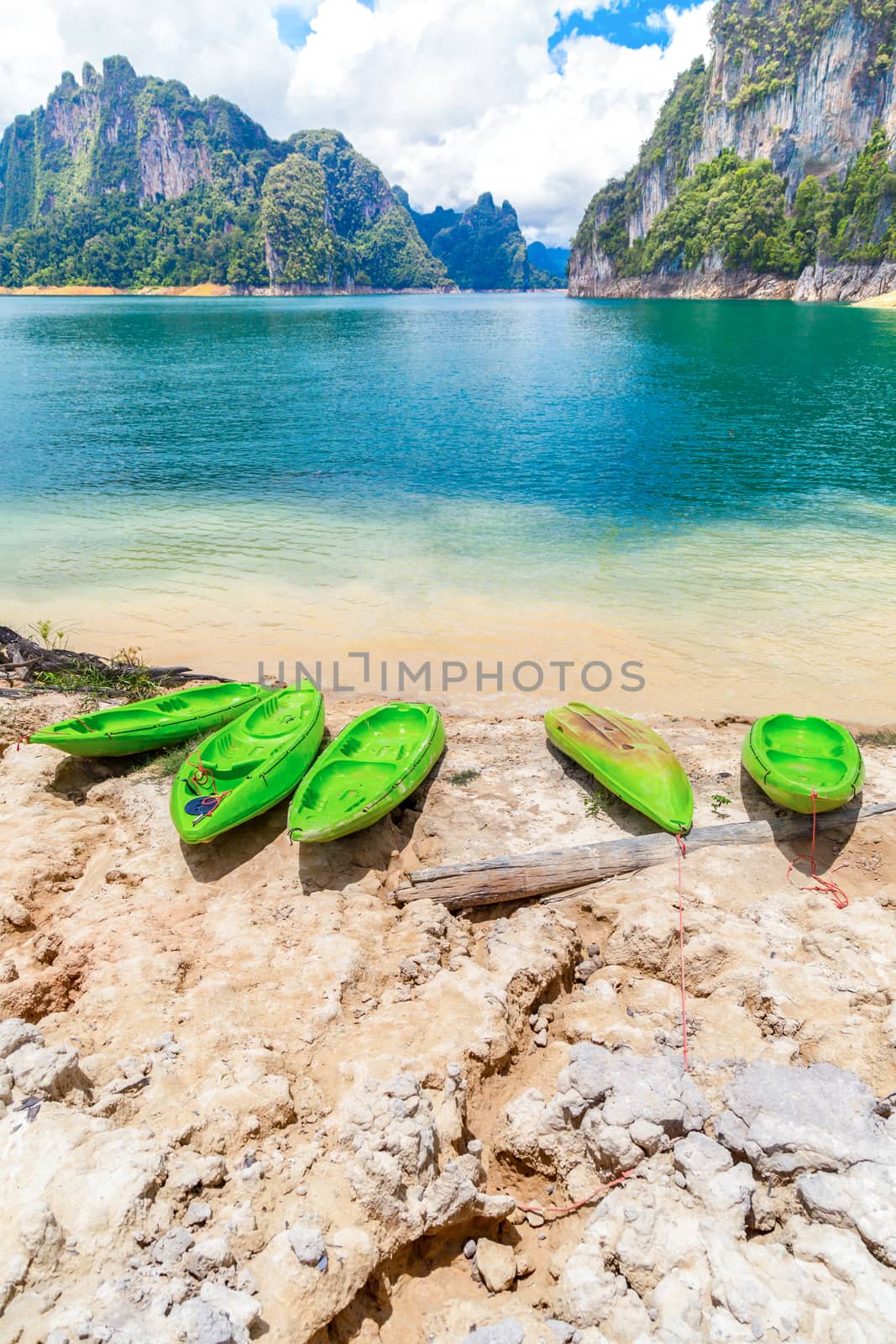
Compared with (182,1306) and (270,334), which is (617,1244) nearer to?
(182,1306)

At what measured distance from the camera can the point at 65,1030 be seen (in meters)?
4.74

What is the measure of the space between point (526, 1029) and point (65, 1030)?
10.6 ft

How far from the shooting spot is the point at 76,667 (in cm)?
1109

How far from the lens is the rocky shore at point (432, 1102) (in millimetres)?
3127

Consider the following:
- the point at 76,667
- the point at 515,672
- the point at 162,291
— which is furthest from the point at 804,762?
the point at 162,291

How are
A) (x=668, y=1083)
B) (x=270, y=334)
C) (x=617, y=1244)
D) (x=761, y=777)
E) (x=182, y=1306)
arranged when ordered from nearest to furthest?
(x=182, y=1306) → (x=617, y=1244) → (x=668, y=1083) → (x=761, y=777) → (x=270, y=334)

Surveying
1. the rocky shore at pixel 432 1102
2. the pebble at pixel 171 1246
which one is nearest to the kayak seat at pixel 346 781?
the rocky shore at pixel 432 1102

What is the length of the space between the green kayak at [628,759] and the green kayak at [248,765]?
325 cm

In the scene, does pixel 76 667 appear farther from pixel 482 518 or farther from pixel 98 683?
pixel 482 518

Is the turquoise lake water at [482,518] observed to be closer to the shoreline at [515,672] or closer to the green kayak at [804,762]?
the shoreline at [515,672]

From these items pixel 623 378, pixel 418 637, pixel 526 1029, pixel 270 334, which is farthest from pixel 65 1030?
pixel 270 334

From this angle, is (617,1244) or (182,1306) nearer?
(182,1306)

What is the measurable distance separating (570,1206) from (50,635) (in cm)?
1336

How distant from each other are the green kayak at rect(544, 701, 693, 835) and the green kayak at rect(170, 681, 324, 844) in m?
3.25
